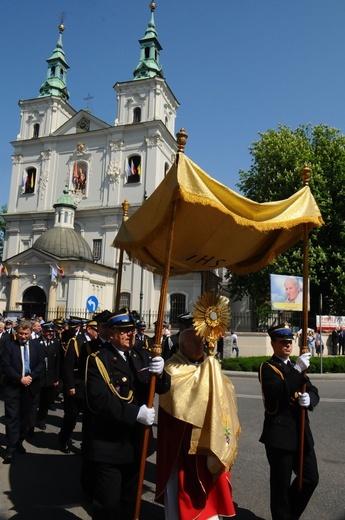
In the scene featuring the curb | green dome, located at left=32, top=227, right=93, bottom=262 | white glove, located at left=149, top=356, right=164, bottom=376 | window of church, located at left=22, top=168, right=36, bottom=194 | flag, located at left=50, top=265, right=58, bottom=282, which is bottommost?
the curb

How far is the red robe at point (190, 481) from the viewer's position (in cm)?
387

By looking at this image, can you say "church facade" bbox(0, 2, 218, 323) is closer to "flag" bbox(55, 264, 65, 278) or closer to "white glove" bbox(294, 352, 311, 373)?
"flag" bbox(55, 264, 65, 278)

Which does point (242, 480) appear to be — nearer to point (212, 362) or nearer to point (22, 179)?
point (212, 362)

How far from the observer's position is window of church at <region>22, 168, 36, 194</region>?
45.3m

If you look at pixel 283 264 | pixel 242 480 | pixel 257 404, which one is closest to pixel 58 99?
pixel 283 264

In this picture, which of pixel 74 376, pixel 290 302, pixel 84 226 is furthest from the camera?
pixel 84 226

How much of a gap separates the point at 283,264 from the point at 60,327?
1791 cm

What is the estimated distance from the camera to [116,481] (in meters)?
3.65

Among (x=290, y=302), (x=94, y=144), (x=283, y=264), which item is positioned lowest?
(x=290, y=302)

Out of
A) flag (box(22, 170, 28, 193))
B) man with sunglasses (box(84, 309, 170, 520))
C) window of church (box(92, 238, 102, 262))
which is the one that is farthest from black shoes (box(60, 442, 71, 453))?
flag (box(22, 170, 28, 193))

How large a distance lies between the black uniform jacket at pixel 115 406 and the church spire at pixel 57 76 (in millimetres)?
48780

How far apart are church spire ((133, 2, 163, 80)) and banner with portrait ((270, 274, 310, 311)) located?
31.5 meters

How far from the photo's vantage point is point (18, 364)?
708cm

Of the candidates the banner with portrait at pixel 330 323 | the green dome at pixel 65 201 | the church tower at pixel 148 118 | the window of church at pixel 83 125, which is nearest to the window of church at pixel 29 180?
the green dome at pixel 65 201
